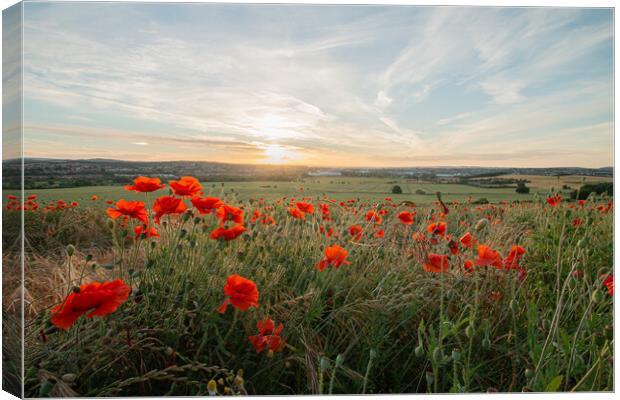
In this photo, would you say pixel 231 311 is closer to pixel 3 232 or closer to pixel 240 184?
pixel 240 184

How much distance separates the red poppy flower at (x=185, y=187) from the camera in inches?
90.4

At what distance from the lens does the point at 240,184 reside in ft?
8.63

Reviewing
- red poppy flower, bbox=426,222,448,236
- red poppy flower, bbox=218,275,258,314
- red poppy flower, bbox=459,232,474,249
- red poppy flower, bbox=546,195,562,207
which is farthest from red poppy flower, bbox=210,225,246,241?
red poppy flower, bbox=546,195,562,207

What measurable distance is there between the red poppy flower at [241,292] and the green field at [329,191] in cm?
53

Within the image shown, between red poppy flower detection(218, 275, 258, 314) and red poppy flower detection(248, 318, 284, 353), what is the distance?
182 millimetres

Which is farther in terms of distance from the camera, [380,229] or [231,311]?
[380,229]

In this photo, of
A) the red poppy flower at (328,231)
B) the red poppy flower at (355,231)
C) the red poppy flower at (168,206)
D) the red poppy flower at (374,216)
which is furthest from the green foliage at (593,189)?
the red poppy flower at (168,206)

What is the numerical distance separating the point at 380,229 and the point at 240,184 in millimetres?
782

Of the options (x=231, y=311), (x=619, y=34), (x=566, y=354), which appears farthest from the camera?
(x=619, y=34)

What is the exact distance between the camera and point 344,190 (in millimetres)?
2734

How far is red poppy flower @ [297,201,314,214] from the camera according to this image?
262cm

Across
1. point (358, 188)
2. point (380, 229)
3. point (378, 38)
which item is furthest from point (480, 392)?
point (378, 38)

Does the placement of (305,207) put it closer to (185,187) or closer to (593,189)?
(185,187)

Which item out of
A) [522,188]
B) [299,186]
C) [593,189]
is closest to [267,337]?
[299,186]
